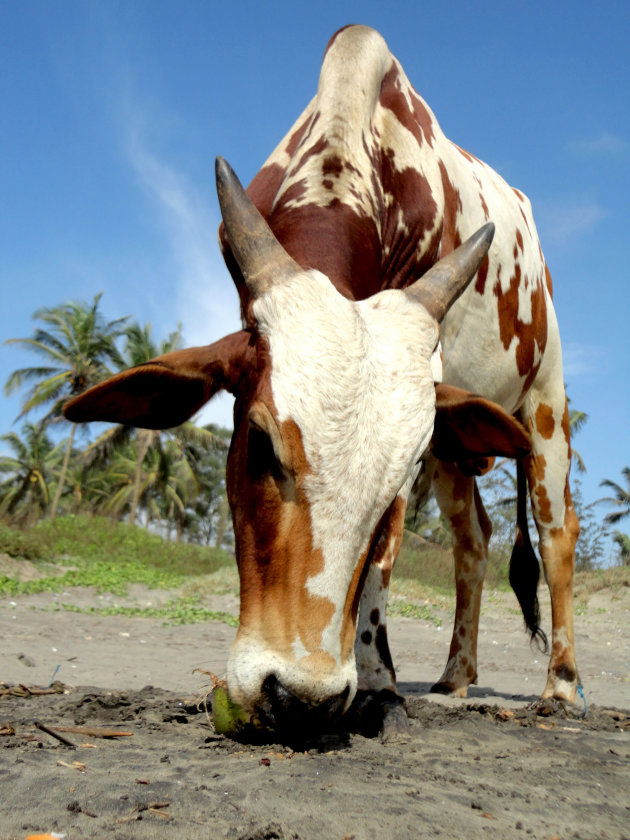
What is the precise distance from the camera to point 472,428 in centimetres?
322

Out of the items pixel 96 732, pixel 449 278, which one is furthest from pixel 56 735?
pixel 449 278

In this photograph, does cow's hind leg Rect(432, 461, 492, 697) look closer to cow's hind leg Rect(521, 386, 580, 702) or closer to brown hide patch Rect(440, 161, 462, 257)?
cow's hind leg Rect(521, 386, 580, 702)

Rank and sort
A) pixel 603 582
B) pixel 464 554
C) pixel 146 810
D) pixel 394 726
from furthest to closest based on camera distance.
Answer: pixel 603 582
pixel 464 554
pixel 394 726
pixel 146 810

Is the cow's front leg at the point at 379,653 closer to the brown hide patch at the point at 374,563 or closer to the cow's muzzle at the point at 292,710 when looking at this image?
the brown hide patch at the point at 374,563

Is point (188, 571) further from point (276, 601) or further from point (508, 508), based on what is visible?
point (508, 508)

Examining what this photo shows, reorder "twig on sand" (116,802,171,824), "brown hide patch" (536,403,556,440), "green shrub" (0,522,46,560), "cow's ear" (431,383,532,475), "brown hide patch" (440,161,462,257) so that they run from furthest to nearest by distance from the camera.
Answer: "green shrub" (0,522,46,560) → "brown hide patch" (536,403,556,440) → "brown hide patch" (440,161,462,257) → "cow's ear" (431,383,532,475) → "twig on sand" (116,802,171,824)

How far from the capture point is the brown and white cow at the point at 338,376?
2426mm

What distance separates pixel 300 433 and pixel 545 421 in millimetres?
3868

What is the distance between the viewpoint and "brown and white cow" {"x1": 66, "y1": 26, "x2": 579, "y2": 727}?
2.43m

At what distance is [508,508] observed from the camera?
3147cm

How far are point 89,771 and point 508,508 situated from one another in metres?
30.5

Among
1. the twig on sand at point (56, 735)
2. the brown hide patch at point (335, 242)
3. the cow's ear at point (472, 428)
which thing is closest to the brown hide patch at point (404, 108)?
the brown hide patch at point (335, 242)

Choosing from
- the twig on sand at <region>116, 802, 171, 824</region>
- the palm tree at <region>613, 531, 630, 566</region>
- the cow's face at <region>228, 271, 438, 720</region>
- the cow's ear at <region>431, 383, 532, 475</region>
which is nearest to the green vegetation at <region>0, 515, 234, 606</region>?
the cow's ear at <region>431, 383, 532, 475</region>

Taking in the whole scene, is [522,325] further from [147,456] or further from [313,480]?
[147,456]
